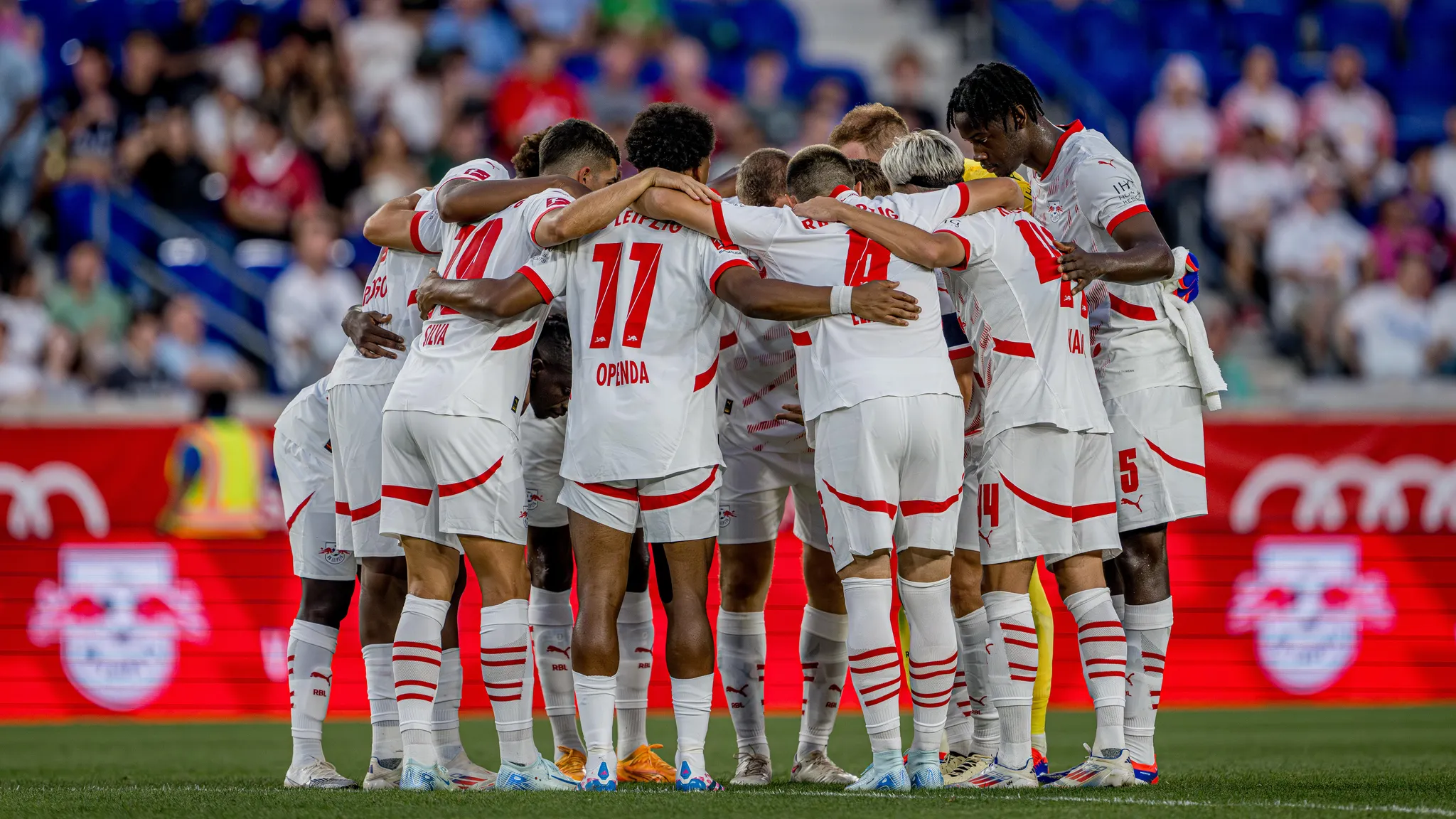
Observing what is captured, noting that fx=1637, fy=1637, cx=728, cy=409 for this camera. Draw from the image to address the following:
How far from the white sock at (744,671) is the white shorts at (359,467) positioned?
140 centimetres

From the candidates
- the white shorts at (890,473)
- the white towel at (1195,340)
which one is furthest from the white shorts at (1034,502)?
the white towel at (1195,340)

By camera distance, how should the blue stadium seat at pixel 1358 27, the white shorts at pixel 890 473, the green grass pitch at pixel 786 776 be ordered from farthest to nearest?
the blue stadium seat at pixel 1358 27 → the white shorts at pixel 890 473 → the green grass pitch at pixel 786 776

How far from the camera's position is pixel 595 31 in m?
16.8

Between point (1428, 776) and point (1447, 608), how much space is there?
473 centimetres

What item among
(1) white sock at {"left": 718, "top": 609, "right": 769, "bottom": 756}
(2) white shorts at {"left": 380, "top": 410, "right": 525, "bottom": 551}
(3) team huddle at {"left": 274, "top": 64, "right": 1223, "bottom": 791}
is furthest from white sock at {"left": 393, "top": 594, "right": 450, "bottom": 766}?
(1) white sock at {"left": 718, "top": 609, "right": 769, "bottom": 756}

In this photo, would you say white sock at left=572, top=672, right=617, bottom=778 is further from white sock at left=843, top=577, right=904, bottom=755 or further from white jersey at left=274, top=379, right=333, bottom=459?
white jersey at left=274, top=379, right=333, bottom=459

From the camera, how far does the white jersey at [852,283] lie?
591 cm

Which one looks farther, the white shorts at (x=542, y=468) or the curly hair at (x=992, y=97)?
the white shorts at (x=542, y=468)

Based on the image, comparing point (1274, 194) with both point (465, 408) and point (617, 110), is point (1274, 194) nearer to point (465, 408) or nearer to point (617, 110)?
point (617, 110)

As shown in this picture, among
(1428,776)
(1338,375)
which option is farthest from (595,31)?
(1428,776)

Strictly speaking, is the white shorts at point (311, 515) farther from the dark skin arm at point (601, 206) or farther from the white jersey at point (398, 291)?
the dark skin arm at point (601, 206)

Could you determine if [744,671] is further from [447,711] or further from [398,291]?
[398,291]

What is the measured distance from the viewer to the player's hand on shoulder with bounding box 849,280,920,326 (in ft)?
19.3

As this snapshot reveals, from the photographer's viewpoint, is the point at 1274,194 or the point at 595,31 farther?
the point at 595,31
